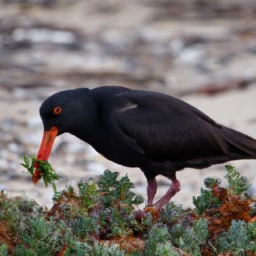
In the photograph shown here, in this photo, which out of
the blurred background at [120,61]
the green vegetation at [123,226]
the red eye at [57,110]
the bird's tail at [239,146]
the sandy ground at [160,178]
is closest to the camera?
the green vegetation at [123,226]

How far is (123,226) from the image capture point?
4.91 meters

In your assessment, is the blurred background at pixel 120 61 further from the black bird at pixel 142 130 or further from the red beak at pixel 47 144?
the red beak at pixel 47 144

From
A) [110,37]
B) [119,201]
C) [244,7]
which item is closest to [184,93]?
[110,37]

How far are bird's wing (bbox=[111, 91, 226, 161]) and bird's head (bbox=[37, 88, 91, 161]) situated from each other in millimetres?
317

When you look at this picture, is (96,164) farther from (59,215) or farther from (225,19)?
(225,19)

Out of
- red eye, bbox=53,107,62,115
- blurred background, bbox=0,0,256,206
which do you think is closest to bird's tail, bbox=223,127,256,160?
red eye, bbox=53,107,62,115

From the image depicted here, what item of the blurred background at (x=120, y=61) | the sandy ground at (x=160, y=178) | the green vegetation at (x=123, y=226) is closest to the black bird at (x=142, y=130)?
the green vegetation at (x=123, y=226)

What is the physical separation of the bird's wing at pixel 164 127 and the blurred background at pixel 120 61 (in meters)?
2.14

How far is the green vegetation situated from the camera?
4496mm

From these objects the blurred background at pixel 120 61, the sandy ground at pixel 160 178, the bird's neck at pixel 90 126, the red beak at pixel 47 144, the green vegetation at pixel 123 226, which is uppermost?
the blurred background at pixel 120 61

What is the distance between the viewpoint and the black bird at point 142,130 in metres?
5.44

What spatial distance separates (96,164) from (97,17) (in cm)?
686

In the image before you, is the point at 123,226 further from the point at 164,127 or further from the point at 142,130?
the point at 164,127

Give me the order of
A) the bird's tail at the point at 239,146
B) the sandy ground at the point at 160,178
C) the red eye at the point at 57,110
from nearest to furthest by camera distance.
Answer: the red eye at the point at 57,110 < the bird's tail at the point at 239,146 < the sandy ground at the point at 160,178
